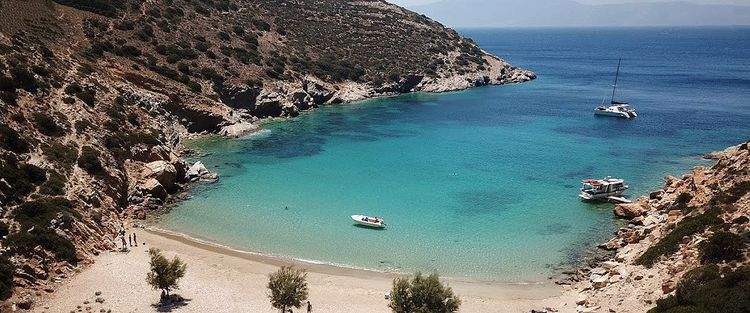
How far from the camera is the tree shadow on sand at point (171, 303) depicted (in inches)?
1042

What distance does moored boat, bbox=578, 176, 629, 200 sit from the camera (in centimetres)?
4562

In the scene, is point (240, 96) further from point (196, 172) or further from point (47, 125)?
point (47, 125)

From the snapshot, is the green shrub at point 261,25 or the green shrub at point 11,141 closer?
the green shrub at point 11,141

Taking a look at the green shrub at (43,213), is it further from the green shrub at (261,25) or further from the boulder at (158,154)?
the green shrub at (261,25)

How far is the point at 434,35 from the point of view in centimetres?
13012

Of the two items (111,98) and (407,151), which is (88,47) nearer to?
(111,98)

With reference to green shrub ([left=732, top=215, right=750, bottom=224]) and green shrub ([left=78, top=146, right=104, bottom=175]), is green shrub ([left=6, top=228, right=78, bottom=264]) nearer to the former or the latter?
green shrub ([left=78, top=146, right=104, bottom=175])

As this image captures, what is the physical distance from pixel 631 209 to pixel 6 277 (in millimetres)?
39358

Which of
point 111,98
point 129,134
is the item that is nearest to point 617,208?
point 129,134

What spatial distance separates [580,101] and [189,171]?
76216 millimetres

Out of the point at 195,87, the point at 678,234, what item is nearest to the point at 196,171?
the point at 195,87

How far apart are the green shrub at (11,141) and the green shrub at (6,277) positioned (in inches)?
494

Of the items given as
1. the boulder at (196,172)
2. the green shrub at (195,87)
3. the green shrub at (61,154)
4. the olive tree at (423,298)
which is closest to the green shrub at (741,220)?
the olive tree at (423,298)

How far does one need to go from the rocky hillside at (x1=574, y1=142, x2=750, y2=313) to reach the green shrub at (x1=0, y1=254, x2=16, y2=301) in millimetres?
26971
